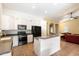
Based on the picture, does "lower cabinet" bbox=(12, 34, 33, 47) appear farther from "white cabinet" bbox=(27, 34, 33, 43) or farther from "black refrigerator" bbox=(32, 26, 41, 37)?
"black refrigerator" bbox=(32, 26, 41, 37)

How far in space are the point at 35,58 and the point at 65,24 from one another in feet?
6.89

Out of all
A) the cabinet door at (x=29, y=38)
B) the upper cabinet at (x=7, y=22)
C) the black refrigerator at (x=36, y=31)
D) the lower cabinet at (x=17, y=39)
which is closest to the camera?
the upper cabinet at (x=7, y=22)

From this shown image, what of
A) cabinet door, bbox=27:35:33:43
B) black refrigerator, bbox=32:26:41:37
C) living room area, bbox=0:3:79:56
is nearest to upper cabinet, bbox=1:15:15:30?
living room area, bbox=0:3:79:56

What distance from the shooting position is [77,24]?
2.99 metres

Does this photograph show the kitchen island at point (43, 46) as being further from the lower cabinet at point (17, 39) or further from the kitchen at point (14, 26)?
the lower cabinet at point (17, 39)

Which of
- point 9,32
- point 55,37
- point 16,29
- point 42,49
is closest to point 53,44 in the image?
point 55,37

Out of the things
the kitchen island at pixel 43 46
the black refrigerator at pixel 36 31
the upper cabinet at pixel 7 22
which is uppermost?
the upper cabinet at pixel 7 22

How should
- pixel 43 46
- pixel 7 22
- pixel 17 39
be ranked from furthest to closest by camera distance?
pixel 17 39
pixel 7 22
pixel 43 46

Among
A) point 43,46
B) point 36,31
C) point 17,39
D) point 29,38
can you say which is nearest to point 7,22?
point 17,39

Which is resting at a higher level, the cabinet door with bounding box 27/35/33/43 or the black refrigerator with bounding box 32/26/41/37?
the black refrigerator with bounding box 32/26/41/37

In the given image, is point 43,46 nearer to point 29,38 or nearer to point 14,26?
point 14,26

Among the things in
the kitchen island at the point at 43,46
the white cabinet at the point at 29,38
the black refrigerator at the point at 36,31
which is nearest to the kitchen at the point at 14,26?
the white cabinet at the point at 29,38

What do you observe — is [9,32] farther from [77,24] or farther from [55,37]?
[77,24]

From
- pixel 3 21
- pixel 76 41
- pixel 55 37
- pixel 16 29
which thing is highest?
pixel 3 21
